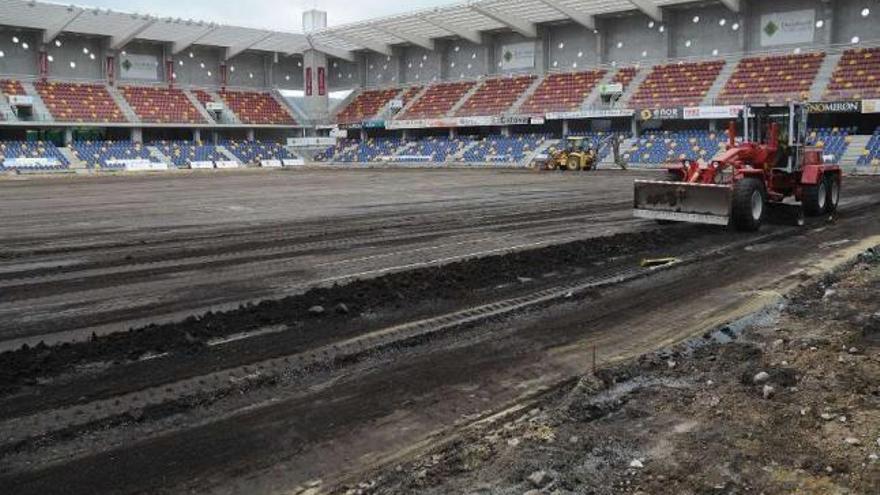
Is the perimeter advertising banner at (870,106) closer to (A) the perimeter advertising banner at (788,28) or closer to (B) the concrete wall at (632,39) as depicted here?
(A) the perimeter advertising banner at (788,28)

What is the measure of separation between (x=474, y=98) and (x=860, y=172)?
3126cm

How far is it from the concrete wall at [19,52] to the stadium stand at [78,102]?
5.75 ft

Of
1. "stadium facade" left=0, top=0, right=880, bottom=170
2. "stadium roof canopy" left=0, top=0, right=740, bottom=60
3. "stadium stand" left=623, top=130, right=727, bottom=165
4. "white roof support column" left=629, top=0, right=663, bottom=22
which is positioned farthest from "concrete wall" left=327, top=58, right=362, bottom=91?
"stadium stand" left=623, top=130, right=727, bottom=165

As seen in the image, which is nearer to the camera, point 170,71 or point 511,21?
point 511,21

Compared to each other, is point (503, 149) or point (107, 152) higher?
point (107, 152)

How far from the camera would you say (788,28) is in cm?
4559

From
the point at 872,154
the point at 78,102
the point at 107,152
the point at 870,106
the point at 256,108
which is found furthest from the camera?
the point at 256,108

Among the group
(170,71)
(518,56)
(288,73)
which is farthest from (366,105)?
(170,71)

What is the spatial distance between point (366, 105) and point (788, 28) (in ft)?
120

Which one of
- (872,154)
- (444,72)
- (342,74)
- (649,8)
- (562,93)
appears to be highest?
(649,8)

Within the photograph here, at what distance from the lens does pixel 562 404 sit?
4.89 metres

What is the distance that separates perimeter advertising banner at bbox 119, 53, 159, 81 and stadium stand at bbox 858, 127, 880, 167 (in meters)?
54.5

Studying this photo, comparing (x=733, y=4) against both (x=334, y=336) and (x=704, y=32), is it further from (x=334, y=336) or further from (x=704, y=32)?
(x=334, y=336)

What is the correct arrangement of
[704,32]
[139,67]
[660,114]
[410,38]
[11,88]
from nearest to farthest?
[660,114] < [704,32] < [11,88] < [410,38] < [139,67]
